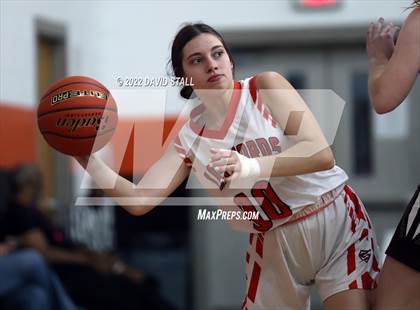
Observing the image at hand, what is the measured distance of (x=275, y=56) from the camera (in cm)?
693

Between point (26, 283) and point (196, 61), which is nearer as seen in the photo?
point (196, 61)

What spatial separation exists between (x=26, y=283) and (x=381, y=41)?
2.82 meters

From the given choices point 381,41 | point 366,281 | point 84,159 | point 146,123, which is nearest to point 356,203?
point 366,281

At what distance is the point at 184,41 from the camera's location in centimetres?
321

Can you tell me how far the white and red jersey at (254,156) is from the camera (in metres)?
3.19

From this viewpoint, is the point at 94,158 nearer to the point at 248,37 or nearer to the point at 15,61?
the point at 15,61

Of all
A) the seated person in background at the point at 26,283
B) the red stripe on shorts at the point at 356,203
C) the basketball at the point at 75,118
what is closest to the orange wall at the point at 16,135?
the seated person in background at the point at 26,283

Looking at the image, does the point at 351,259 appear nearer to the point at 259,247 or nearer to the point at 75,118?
the point at 259,247

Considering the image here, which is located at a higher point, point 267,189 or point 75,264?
point 267,189

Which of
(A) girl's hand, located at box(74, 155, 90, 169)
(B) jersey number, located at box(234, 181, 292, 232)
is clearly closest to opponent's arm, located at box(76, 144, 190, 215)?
(A) girl's hand, located at box(74, 155, 90, 169)

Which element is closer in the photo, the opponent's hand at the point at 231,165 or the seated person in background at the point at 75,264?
the opponent's hand at the point at 231,165

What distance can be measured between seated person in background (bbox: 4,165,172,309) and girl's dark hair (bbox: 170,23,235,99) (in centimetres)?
242

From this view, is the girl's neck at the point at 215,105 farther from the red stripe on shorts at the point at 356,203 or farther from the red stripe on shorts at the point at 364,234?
the red stripe on shorts at the point at 364,234

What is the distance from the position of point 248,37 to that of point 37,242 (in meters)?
2.16
